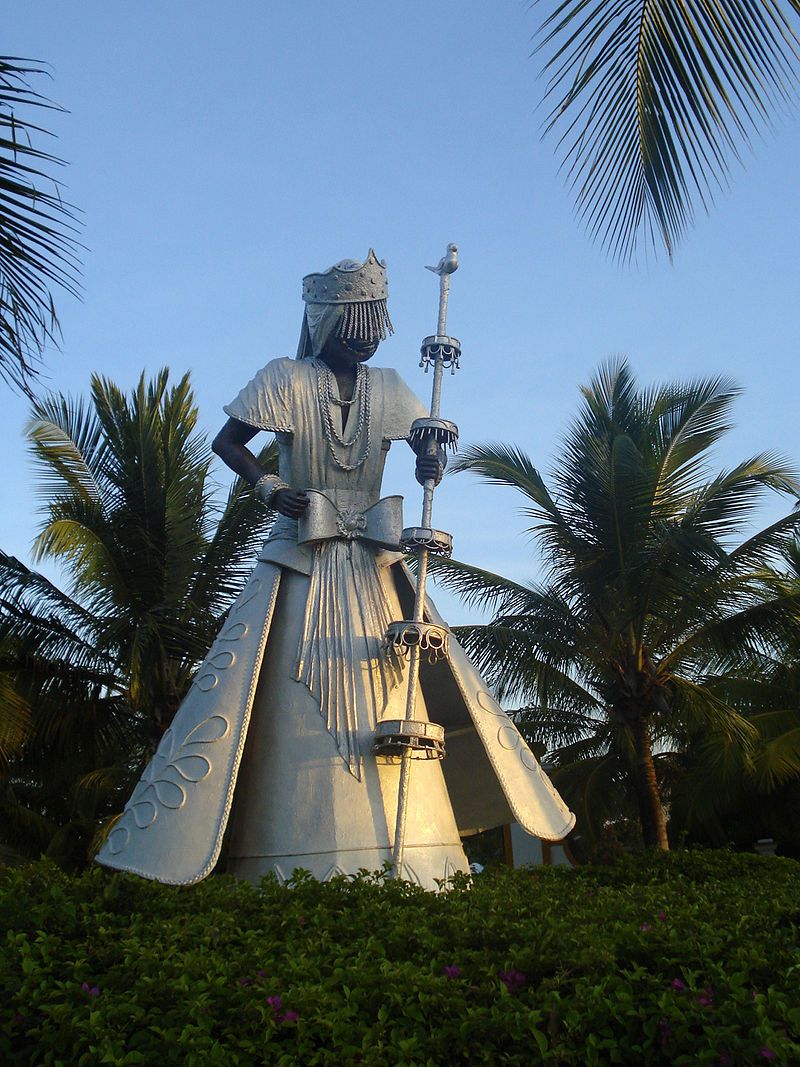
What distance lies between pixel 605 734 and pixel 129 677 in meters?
6.88

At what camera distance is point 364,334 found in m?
6.62

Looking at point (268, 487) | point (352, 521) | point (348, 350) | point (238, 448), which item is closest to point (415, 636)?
point (352, 521)

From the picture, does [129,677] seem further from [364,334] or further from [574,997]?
[574,997]

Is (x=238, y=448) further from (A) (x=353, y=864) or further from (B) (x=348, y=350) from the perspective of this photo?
(A) (x=353, y=864)

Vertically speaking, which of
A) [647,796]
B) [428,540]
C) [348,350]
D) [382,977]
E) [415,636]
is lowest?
[382,977]

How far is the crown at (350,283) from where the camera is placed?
6602 millimetres

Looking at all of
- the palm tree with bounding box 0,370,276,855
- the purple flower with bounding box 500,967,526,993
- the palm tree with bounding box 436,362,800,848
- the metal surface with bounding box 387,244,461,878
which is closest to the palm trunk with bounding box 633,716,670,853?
the palm tree with bounding box 436,362,800,848

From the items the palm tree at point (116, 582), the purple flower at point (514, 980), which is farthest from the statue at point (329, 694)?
the palm tree at point (116, 582)

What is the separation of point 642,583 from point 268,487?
7.00 m

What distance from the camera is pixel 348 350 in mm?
6719

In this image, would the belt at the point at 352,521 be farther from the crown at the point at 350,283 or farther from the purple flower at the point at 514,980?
the purple flower at the point at 514,980

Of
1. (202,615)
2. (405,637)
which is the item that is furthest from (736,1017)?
(202,615)

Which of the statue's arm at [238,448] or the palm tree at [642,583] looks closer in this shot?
the statue's arm at [238,448]

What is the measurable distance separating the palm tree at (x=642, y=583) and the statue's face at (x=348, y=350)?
20.2 feet
